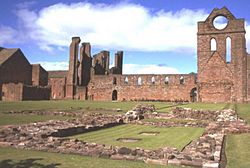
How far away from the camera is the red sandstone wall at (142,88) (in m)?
51.1

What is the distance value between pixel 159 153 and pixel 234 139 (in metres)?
4.68

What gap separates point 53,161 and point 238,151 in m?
5.60

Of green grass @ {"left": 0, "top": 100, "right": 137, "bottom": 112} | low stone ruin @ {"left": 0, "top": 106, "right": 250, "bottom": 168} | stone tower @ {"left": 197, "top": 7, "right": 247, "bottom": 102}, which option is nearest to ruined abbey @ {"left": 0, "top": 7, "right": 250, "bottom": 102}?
stone tower @ {"left": 197, "top": 7, "right": 247, "bottom": 102}

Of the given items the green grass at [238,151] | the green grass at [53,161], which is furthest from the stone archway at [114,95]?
the green grass at [53,161]

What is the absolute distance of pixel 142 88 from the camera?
178ft

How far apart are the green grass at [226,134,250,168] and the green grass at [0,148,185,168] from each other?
7.31 feet

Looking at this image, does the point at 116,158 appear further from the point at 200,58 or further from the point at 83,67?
the point at 83,67

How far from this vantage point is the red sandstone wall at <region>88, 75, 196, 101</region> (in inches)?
2012

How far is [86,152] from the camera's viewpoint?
9.23 m

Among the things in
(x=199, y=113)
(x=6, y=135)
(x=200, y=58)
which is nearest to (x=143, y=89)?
(x=200, y=58)

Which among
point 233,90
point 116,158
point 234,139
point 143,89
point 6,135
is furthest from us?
point 143,89

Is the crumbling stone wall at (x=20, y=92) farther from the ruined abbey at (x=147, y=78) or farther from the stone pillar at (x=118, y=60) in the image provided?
the stone pillar at (x=118, y=60)

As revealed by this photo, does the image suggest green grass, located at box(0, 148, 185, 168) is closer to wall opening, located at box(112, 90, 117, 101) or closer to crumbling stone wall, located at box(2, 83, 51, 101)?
crumbling stone wall, located at box(2, 83, 51, 101)

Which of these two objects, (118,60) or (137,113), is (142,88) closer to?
(118,60)
